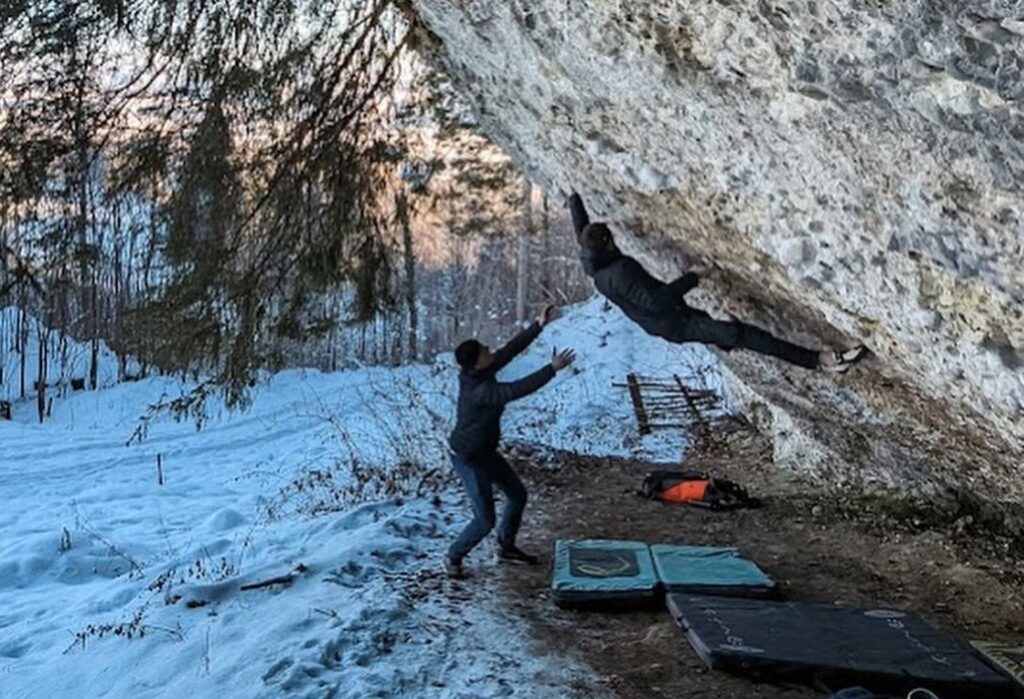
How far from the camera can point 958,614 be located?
22.5 ft

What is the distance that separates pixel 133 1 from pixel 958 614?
763 cm

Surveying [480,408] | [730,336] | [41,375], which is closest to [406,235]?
[480,408]

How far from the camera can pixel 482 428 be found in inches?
287

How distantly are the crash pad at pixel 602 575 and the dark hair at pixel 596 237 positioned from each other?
88.1 inches

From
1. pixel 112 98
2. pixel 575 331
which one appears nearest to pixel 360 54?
pixel 112 98

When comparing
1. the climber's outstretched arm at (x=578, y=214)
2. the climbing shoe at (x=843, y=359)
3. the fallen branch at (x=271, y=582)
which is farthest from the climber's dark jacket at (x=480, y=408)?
the climbing shoe at (x=843, y=359)

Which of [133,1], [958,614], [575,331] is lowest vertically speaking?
[958,614]

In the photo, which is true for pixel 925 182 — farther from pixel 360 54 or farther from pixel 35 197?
pixel 35 197

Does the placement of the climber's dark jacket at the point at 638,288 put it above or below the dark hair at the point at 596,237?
below

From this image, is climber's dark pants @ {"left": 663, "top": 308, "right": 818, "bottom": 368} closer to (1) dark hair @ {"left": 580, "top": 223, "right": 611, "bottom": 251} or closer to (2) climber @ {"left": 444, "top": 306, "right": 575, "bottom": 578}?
(1) dark hair @ {"left": 580, "top": 223, "right": 611, "bottom": 251}

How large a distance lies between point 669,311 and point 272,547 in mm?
4058

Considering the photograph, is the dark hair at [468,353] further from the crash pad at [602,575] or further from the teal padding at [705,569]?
the teal padding at [705,569]

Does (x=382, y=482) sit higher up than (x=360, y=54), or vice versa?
(x=360, y=54)

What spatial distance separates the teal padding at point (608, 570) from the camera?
22.6ft
